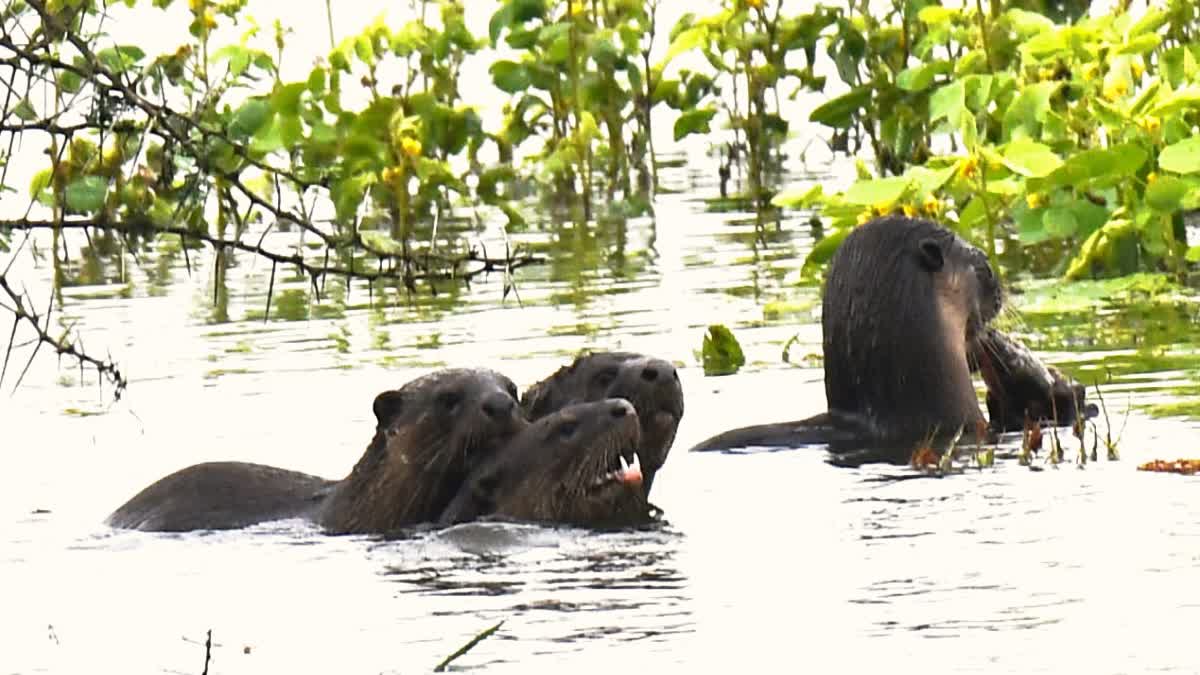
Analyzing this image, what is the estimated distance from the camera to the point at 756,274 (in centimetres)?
1395

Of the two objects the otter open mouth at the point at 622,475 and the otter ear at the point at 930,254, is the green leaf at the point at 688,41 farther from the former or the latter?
the otter open mouth at the point at 622,475

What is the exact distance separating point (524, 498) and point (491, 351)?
371cm

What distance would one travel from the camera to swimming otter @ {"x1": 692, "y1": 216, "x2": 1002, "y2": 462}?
934cm

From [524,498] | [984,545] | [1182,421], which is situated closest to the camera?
[984,545]

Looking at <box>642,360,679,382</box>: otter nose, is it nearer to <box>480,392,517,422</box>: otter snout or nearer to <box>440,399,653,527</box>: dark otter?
<box>440,399,653,527</box>: dark otter

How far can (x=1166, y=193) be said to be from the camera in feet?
37.4

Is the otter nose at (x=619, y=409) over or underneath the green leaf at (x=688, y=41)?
underneath

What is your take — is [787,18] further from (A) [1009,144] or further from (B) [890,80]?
(A) [1009,144]

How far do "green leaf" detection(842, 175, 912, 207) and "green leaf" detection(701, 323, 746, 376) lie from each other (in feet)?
2.24

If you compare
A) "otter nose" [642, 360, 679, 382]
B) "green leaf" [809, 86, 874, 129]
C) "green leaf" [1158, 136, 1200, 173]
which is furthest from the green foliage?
"otter nose" [642, 360, 679, 382]

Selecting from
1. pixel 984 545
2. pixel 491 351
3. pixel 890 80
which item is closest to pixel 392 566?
pixel 984 545

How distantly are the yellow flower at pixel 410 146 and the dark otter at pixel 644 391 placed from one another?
589cm

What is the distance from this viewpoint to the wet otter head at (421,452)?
27.3 feet

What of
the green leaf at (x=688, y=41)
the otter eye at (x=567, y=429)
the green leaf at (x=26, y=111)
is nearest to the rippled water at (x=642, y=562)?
the otter eye at (x=567, y=429)
